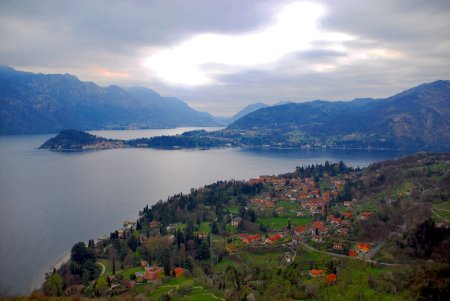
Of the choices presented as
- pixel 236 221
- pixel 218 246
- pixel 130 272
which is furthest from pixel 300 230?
pixel 130 272

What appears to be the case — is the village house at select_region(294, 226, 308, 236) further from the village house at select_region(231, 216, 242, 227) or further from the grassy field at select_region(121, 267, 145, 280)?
the grassy field at select_region(121, 267, 145, 280)

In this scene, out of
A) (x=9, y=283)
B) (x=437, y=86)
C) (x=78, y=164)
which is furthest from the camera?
(x=437, y=86)

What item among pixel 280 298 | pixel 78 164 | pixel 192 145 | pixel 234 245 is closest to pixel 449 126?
pixel 192 145

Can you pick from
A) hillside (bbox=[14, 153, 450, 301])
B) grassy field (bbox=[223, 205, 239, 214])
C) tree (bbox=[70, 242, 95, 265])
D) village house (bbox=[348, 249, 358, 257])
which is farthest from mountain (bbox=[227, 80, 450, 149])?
tree (bbox=[70, 242, 95, 265])

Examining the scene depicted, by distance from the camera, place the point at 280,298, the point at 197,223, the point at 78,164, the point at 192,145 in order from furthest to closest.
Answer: the point at 192,145, the point at 78,164, the point at 197,223, the point at 280,298

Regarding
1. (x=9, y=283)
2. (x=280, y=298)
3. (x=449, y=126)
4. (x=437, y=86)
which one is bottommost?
(x=9, y=283)

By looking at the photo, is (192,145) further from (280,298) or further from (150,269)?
(280,298)

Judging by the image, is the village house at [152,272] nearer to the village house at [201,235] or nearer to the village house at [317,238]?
the village house at [201,235]
